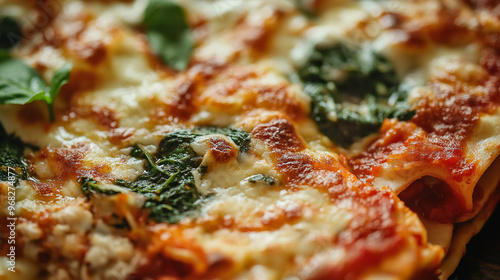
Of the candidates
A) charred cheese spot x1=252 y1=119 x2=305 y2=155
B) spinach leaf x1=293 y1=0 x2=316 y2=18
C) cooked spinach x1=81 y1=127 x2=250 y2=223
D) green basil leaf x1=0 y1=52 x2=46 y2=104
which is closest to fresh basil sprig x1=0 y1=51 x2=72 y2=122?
green basil leaf x1=0 y1=52 x2=46 y2=104

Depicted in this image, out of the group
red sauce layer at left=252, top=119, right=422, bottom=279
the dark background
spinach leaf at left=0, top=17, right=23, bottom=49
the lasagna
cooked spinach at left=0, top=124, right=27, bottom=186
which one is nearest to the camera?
red sauce layer at left=252, top=119, right=422, bottom=279

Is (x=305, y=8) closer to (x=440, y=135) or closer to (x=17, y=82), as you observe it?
(x=440, y=135)

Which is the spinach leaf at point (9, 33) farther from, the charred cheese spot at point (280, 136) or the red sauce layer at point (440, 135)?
the red sauce layer at point (440, 135)

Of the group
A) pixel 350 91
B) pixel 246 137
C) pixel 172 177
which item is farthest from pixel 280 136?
pixel 350 91

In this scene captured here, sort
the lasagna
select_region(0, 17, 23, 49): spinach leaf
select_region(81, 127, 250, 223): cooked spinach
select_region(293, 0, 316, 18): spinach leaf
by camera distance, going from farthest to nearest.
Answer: select_region(293, 0, 316, 18): spinach leaf, select_region(0, 17, 23, 49): spinach leaf, select_region(81, 127, 250, 223): cooked spinach, the lasagna

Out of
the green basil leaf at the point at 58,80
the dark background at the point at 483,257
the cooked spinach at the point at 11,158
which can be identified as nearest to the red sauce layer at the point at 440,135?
the dark background at the point at 483,257

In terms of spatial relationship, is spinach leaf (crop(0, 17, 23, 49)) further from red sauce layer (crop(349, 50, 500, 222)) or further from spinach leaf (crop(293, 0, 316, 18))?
red sauce layer (crop(349, 50, 500, 222))
